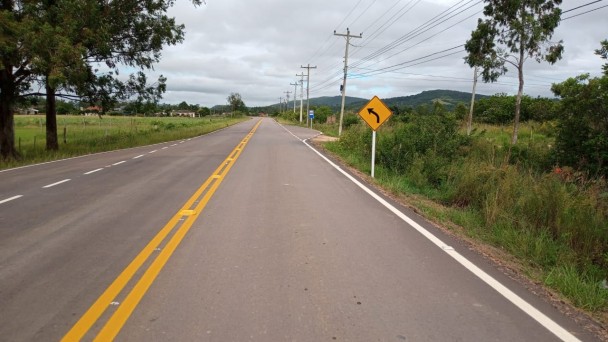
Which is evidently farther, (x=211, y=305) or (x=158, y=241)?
(x=158, y=241)

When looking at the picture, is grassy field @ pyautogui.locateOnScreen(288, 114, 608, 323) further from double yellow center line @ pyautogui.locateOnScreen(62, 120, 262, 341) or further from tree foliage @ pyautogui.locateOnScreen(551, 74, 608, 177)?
→ double yellow center line @ pyautogui.locateOnScreen(62, 120, 262, 341)

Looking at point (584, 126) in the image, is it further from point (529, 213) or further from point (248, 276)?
point (248, 276)

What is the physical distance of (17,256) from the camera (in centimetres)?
523

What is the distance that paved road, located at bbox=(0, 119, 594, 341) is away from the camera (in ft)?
11.7

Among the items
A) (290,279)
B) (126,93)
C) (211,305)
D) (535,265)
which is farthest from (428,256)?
(126,93)

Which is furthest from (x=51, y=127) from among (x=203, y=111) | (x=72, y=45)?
(x=203, y=111)

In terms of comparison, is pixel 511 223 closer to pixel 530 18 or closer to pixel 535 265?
pixel 535 265

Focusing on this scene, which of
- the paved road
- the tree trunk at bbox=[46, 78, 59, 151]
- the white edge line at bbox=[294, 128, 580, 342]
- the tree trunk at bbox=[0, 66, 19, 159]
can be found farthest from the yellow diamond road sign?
the tree trunk at bbox=[46, 78, 59, 151]

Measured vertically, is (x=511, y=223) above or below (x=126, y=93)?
below

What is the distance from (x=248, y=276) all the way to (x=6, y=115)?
19.8 m

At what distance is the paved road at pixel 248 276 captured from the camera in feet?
11.7

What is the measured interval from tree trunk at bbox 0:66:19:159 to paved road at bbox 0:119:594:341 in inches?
476

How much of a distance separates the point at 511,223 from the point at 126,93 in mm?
22849

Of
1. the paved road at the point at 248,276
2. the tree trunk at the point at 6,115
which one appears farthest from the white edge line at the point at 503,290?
the tree trunk at the point at 6,115
